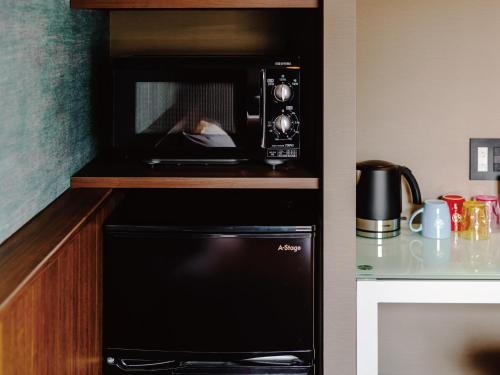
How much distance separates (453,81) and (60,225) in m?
1.37

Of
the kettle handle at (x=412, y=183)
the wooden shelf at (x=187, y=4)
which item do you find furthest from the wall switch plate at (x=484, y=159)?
the wooden shelf at (x=187, y=4)

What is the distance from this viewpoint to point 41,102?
50.1 inches

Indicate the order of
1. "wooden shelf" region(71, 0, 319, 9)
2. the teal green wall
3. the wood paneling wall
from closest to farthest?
the wood paneling wall, the teal green wall, "wooden shelf" region(71, 0, 319, 9)

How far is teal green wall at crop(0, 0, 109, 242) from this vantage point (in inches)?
43.1

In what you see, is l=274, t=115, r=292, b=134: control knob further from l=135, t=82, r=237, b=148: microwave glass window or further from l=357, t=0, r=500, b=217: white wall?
l=357, t=0, r=500, b=217: white wall

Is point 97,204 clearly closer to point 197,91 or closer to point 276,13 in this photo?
point 197,91

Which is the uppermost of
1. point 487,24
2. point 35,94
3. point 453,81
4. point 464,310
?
point 487,24

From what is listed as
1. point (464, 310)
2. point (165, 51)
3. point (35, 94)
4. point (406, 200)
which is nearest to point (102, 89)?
point (165, 51)

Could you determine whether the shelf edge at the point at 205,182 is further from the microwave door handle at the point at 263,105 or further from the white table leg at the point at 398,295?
the white table leg at the point at 398,295

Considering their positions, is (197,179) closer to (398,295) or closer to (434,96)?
(398,295)

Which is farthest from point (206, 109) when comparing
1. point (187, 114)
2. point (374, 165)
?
point (374, 165)

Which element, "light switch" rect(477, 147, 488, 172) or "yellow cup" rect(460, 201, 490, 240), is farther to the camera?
"light switch" rect(477, 147, 488, 172)

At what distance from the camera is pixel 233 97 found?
5.21 ft

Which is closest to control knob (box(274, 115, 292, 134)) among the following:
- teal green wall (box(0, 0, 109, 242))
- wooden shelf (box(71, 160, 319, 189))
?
wooden shelf (box(71, 160, 319, 189))
